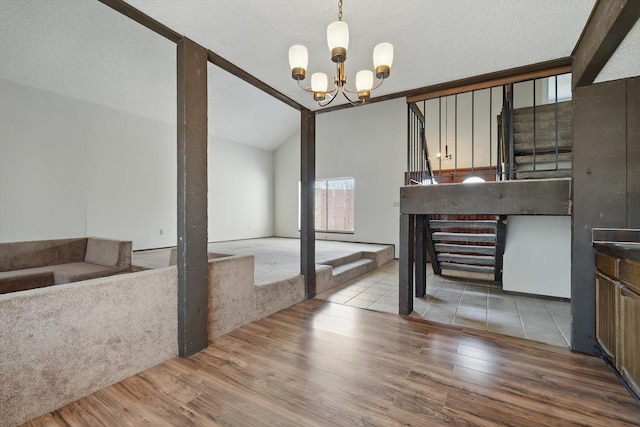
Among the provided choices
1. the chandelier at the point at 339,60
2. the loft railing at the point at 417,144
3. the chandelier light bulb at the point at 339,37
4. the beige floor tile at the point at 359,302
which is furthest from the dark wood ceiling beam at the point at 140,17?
the beige floor tile at the point at 359,302

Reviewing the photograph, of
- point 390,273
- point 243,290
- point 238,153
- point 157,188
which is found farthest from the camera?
point 238,153

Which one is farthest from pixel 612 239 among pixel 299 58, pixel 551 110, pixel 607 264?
pixel 299 58

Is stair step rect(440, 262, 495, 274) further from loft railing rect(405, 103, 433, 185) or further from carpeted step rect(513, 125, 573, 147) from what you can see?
carpeted step rect(513, 125, 573, 147)

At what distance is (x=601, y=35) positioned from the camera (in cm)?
175

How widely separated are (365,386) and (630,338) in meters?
1.62

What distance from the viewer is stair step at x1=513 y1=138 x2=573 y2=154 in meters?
3.29

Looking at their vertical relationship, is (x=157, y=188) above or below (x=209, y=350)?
above

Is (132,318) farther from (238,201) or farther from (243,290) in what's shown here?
(238,201)

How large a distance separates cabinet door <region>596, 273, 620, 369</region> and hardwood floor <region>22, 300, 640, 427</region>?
17cm

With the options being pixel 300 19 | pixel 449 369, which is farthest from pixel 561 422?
pixel 300 19

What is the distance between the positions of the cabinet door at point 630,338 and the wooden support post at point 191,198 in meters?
2.82

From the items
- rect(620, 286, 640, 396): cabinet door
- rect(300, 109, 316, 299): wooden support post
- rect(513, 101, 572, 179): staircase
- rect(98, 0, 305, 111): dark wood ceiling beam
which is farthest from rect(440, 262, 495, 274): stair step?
rect(98, 0, 305, 111): dark wood ceiling beam

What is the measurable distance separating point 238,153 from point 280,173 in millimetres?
1598

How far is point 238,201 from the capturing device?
318 inches
